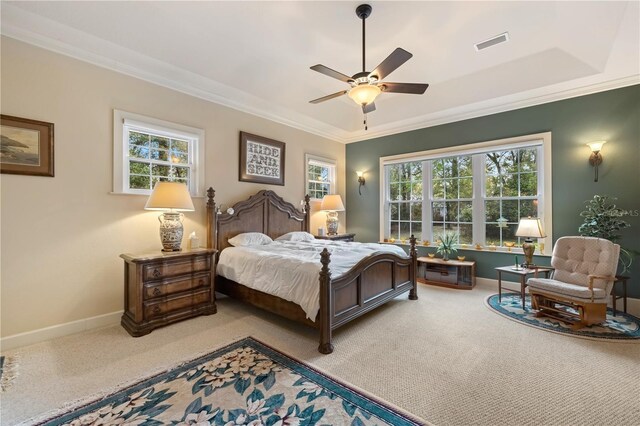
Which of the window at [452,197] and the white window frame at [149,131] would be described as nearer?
the white window frame at [149,131]

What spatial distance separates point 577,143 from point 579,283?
210 cm

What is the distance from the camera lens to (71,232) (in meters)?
2.98

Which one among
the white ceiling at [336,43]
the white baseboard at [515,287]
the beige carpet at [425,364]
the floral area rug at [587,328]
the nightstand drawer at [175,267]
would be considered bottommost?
the beige carpet at [425,364]

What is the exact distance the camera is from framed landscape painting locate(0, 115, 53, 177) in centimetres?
262

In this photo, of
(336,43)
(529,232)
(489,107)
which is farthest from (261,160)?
(529,232)

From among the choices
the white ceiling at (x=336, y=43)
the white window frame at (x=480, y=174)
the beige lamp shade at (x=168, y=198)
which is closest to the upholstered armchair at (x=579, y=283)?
the white window frame at (x=480, y=174)

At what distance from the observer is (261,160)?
4855mm

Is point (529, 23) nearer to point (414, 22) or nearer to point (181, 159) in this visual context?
point (414, 22)

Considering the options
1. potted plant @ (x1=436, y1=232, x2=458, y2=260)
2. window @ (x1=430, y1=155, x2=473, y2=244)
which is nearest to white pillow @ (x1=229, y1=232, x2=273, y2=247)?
potted plant @ (x1=436, y1=232, x2=458, y2=260)

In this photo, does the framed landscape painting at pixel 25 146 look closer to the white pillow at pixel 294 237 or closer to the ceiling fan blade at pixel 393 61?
the white pillow at pixel 294 237

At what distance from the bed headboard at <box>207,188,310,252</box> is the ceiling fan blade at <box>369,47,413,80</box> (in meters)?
2.71

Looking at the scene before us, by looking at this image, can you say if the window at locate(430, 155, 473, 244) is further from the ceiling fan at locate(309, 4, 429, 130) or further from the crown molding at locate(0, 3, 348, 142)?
the crown molding at locate(0, 3, 348, 142)

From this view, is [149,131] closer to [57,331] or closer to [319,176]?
[57,331]

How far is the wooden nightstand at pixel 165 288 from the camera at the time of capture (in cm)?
292
